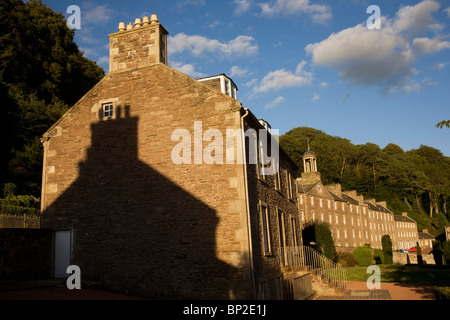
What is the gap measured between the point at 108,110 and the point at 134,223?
17.7ft

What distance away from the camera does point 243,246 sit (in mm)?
14109

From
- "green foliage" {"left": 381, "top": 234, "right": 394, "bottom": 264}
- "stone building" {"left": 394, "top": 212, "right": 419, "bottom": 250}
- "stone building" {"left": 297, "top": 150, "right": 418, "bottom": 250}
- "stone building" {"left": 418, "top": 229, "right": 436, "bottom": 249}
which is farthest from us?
"stone building" {"left": 418, "top": 229, "right": 436, "bottom": 249}

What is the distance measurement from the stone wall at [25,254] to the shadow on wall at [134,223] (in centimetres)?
98

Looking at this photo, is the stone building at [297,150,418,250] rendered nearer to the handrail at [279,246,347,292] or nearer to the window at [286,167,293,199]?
the window at [286,167,293,199]

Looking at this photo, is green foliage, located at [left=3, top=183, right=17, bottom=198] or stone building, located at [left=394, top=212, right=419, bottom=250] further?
stone building, located at [left=394, top=212, right=419, bottom=250]

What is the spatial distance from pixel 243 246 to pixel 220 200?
1.94 metres

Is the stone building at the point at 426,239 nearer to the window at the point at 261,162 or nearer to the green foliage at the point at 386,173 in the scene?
the green foliage at the point at 386,173

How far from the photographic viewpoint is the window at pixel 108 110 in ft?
57.0

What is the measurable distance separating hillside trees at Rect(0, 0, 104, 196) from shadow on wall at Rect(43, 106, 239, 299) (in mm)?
12895

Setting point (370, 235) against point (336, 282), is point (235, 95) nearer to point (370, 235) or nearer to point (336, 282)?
point (336, 282)

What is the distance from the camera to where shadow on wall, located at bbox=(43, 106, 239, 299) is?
14484 millimetres

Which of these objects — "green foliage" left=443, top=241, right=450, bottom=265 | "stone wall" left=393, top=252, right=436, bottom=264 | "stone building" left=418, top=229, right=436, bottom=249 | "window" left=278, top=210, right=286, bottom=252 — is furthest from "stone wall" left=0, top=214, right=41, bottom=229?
"stone building" left=418, top=229, right=436, bottom=249

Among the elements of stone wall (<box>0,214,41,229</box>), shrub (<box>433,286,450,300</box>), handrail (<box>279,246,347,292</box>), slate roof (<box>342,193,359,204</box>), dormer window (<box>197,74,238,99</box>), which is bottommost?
shrub (<box>433,286,450,300</box>)

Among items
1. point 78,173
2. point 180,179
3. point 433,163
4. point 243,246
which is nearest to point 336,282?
point 243,246
